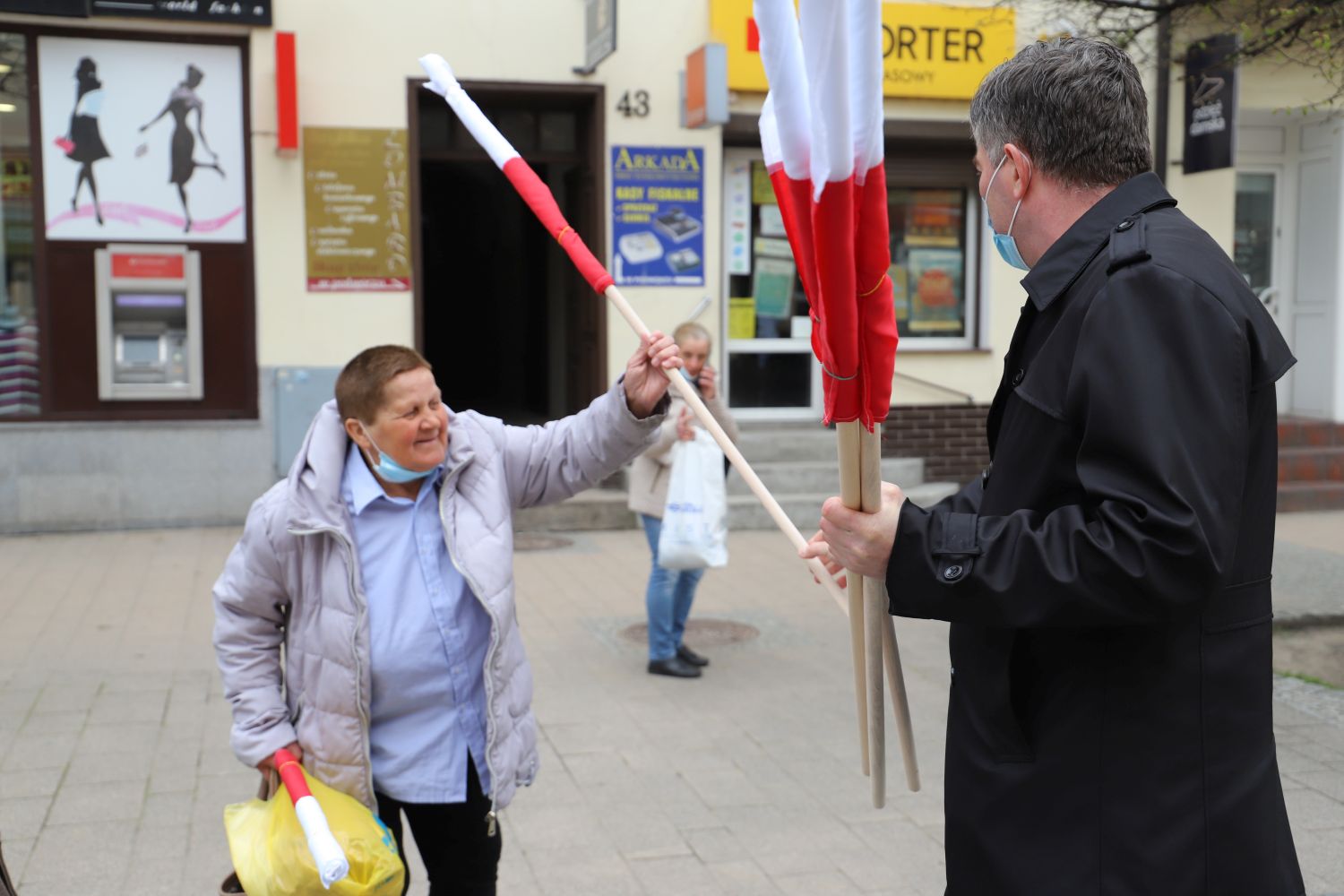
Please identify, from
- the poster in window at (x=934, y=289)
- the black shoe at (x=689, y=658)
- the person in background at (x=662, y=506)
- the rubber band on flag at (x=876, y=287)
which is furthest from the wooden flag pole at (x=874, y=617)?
the poster in window at (x=934, y=289)

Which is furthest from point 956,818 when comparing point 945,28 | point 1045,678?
point 945,28

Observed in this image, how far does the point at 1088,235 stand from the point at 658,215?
9.36 meters

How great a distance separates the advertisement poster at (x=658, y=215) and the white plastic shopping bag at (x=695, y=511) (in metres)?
4.55

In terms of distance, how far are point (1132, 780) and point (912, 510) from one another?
0.47m

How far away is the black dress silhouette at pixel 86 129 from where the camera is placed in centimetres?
1005

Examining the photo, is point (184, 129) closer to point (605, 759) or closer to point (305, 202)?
point (305, 202)

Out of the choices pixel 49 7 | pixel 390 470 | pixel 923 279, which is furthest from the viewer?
pixel 923 279

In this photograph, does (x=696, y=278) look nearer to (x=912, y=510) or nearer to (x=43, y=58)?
(x=43, y=58)

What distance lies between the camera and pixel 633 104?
1099cm

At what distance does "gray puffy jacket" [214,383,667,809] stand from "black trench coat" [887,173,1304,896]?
4.33ft

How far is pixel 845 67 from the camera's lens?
1466 millimetres

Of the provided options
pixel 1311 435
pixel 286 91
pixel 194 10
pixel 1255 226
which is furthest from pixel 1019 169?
pixel 1255 226

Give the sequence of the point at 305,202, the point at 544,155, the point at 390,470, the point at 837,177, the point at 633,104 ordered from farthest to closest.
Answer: the point at 544,155, the point at 633,104, the point at 305,202, the point at 390,470, the point at 837,177

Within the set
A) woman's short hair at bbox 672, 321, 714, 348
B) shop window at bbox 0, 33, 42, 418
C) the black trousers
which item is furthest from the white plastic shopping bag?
shop window at bbox 0, 33, 42, 418
